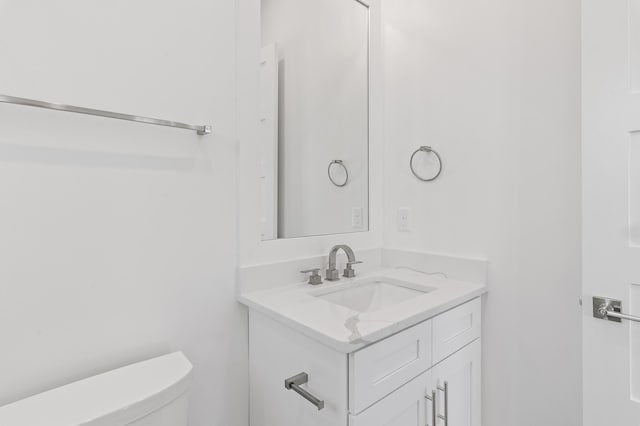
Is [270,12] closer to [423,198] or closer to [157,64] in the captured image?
[157,64]

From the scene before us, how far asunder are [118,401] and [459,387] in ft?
3.54

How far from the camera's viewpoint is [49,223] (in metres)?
0.85

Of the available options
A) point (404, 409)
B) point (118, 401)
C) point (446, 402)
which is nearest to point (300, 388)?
point (404, 409)

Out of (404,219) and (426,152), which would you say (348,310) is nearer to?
(404,219)

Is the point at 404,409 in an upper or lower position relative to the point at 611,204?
lower

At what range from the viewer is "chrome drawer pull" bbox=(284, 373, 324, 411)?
86 cm

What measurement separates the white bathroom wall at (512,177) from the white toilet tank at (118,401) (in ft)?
3.71

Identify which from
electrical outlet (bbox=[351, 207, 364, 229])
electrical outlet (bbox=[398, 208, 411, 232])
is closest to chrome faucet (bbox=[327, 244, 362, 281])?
electrical outlet (bbox=[351, 207, 364, 229])

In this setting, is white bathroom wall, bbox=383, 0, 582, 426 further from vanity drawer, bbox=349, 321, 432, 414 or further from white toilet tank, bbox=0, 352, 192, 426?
white toilet tank, bbox=0, 352, 192, 426

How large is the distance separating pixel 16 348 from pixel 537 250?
5.26 ft

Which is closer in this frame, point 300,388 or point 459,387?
point 300,388

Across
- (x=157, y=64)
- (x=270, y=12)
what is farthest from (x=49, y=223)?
(x=270, y=12)

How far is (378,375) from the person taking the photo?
0.90 meters

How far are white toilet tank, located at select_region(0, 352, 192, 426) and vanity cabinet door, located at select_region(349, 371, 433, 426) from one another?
452 millimetres
